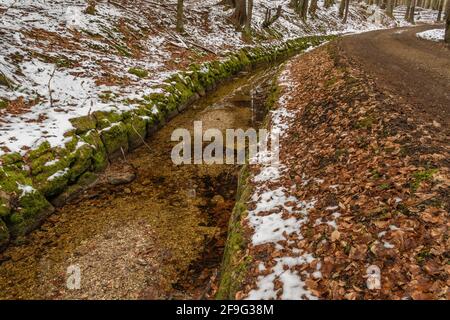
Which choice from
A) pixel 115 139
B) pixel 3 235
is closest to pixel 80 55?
pixel 115 139

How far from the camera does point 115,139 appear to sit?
9.60 metres

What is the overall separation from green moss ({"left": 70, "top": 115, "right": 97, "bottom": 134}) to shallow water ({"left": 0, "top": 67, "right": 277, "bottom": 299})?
1276 millimetres

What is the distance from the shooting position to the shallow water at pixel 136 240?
5586 mm

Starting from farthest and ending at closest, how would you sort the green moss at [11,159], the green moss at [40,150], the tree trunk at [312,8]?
1. the tree trunk at [312,8]
2. the green moss at [40,150]
3. the green moss at [11,159]

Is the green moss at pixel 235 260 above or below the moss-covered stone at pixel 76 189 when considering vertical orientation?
above

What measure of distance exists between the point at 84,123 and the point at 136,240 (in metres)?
4.29

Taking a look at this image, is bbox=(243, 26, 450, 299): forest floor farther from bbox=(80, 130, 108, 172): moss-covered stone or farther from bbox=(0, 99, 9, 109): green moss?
bbox=(0, 99, 9, 109): green moss

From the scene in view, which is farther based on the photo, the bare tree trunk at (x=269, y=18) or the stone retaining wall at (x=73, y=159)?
the bare tree trunk at (x=269, y=18)

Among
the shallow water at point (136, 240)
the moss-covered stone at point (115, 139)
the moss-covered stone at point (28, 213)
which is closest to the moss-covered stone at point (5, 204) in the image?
the moss-covered stone at point (28, 213)

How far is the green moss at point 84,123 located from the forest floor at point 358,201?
4993 millimetres

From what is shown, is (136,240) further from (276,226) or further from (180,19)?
(180,19)

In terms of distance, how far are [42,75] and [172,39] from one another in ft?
28.7

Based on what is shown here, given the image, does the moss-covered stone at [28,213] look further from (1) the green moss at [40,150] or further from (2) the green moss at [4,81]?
(2) the green moss at [4,81]
